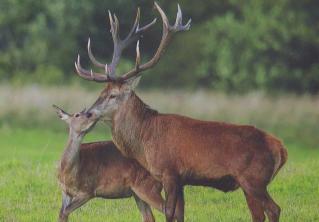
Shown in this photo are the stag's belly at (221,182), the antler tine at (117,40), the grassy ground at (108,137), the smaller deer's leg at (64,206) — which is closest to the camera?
the stag's belly at (221,182)

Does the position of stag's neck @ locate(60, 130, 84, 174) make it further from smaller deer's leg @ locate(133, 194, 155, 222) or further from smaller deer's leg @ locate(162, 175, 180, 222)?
smaller deer's leg @ locate(162, 175, 180, 222)

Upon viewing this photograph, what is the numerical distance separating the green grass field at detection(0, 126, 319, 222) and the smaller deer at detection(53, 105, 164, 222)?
710mm

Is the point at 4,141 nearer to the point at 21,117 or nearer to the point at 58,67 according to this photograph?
the point at 21,117

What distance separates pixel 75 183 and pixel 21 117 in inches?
619

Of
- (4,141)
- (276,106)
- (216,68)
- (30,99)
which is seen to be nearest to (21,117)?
(30,99)

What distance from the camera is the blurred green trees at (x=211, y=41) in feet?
124

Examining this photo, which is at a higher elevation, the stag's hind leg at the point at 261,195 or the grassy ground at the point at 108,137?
the stag's hind leg at the point at 261,195

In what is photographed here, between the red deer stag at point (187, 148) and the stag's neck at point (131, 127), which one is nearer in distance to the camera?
the red deer stag at point (187, 148)

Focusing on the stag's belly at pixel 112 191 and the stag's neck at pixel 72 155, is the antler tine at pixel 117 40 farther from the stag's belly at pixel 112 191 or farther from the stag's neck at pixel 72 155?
the stag's belly at pixel 112 191

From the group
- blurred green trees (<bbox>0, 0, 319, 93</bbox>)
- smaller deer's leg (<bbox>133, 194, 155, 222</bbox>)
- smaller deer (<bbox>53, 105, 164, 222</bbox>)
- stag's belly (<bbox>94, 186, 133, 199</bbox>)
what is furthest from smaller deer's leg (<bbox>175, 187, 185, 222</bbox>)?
blurred green trees (<bbox>0, 0, 319, 93</bbox>)

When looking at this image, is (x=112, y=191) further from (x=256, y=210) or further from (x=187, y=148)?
(x=256, y=210)

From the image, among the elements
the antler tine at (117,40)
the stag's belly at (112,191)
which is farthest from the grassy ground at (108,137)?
the antler tine at (117,40)

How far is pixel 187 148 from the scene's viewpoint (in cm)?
1233

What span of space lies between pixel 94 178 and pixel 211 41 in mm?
29560
